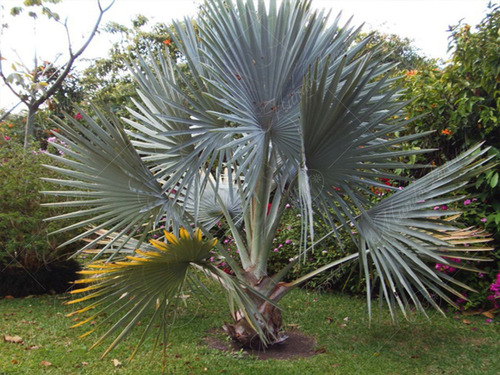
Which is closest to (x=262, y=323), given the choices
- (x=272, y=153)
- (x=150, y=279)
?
(x=150, y=279)

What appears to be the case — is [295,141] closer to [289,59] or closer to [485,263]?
[289,59]

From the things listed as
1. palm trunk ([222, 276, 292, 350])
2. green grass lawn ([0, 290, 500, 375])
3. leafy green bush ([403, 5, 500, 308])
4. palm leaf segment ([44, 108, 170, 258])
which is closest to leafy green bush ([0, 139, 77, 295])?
green grass lawn ([0, 290, 500, 375])

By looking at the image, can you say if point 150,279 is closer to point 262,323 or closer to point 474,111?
point 262,323

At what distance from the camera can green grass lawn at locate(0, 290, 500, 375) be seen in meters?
3.68

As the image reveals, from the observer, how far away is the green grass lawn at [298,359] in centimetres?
368

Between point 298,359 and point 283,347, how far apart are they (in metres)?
0.33

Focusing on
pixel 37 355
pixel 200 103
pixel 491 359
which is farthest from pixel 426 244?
pixel 37 355

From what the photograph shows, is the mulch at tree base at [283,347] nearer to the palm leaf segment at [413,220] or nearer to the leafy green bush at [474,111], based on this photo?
the palm leaf segment at [413,220]

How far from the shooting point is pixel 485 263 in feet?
17.3

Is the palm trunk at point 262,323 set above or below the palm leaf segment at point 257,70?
below

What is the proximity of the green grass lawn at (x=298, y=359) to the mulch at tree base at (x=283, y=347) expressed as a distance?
0.08 metres

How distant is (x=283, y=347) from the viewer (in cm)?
423

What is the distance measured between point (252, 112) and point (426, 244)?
75.2 inches

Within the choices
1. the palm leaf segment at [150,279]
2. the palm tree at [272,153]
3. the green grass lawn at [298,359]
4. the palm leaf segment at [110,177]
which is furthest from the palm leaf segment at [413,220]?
the palm leaf segment at [110,177]
